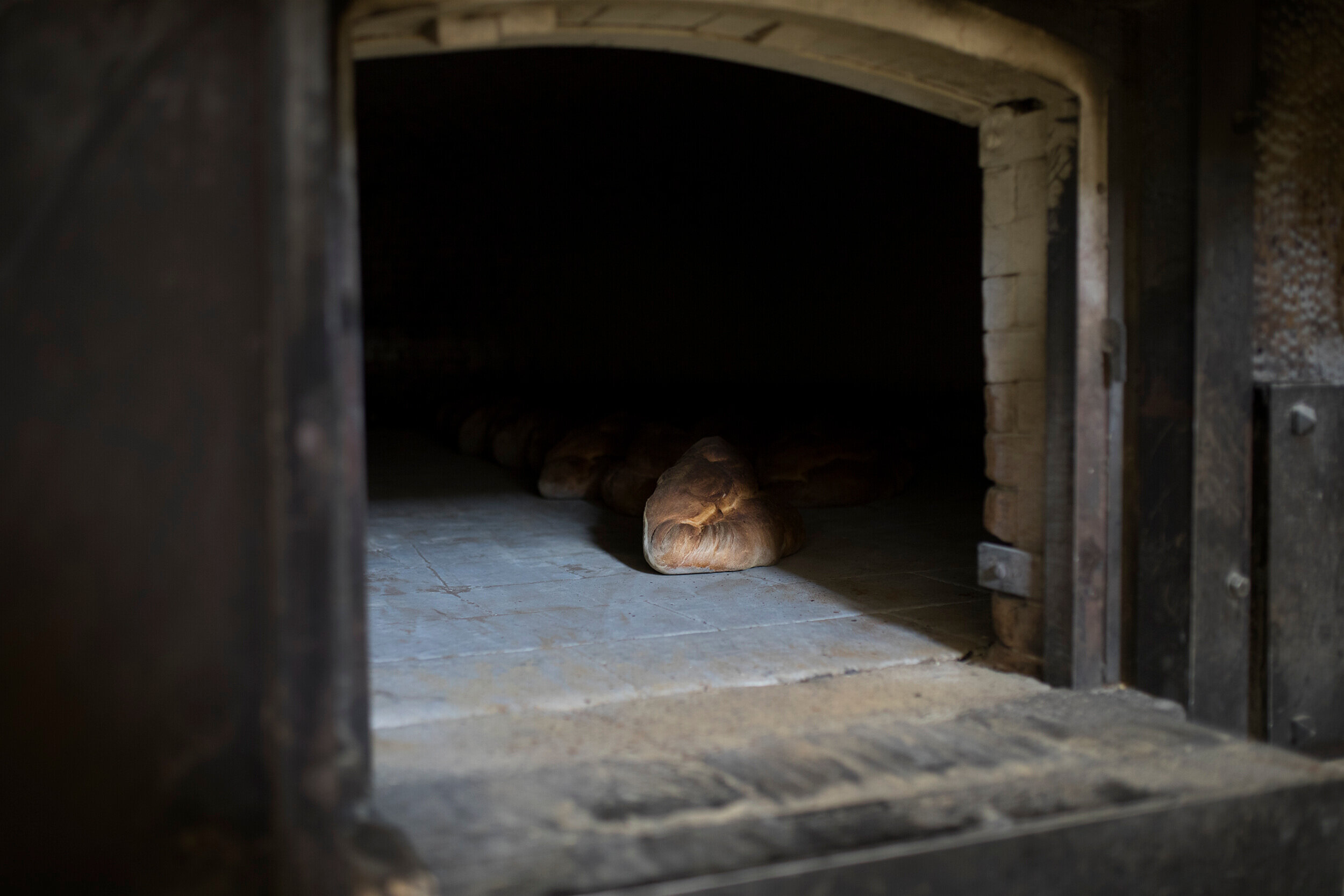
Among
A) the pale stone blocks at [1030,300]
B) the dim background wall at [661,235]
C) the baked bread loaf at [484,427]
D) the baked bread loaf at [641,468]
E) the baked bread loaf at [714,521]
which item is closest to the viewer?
the pale stone blocks at [1030,300]

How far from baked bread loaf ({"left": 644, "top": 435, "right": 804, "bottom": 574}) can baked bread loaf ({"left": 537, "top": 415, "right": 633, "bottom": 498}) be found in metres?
1.63

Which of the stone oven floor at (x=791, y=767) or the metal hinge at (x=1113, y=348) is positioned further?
the metal hinge at (x=1113, y=348)

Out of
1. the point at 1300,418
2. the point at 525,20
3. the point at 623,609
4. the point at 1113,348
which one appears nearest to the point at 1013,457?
the point at 1113,348

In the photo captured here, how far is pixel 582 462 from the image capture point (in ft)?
20.8

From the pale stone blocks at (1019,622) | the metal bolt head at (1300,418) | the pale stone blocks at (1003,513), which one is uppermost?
the metal bolt head at (1300,418)

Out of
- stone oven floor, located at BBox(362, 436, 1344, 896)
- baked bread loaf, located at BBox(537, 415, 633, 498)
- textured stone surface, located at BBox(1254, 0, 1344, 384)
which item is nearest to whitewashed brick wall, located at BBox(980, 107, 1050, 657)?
stone oven floor, located at BBox(362, 436, 1344, 896)

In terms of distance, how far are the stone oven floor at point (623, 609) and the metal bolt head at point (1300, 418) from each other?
1107 mm

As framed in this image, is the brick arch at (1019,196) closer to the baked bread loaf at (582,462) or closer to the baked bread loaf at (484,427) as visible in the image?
the baked bread loaf at (582,462)

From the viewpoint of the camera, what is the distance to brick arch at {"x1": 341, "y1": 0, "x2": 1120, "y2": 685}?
2.30 metres

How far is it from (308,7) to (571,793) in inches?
60.1

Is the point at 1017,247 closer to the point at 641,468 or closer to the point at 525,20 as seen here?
the point at 525,20

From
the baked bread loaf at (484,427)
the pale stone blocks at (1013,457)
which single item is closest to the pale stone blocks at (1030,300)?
the pale stone blocks at (1013,457)

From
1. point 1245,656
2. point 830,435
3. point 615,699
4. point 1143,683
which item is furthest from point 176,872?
point 830,435

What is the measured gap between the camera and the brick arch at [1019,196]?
2.30 m
